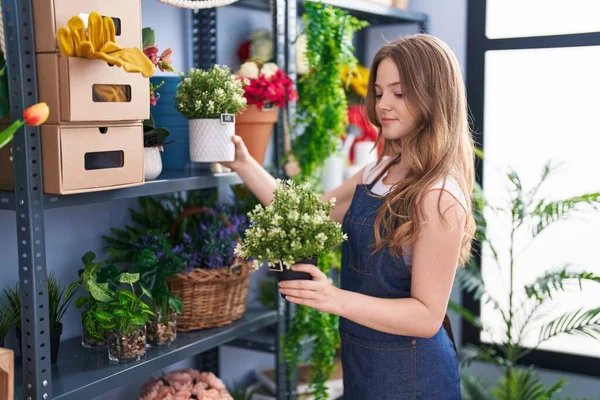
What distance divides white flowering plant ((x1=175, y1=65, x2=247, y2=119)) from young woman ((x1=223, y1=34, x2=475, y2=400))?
5.4 inches

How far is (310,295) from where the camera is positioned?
5.10ft

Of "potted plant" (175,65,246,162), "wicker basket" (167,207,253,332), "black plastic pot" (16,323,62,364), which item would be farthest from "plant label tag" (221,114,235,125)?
"black plastic pot" (16,323,62,364)

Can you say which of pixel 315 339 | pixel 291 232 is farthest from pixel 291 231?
pixel 315 339

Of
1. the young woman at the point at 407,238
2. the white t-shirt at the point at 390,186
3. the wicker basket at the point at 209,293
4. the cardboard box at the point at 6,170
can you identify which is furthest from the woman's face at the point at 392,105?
the cardboard box at the point at 6,170

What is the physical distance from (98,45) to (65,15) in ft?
0.30

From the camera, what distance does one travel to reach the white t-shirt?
1649mm

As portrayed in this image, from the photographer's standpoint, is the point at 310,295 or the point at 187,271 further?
the point at 187,271

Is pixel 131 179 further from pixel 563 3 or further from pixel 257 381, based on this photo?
pixel 563 3

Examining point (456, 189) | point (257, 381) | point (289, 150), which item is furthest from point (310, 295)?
point (257, 381)

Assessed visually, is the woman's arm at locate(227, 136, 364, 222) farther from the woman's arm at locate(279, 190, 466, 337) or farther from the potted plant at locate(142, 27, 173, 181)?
the woman's arm at locate(279, 190, 466, 337)

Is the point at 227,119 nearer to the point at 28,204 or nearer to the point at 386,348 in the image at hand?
the point at 28,204

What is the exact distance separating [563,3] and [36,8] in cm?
214

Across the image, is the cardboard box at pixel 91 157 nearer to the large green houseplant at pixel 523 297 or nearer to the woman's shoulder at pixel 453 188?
the woman's shoulder at pixel 453 188

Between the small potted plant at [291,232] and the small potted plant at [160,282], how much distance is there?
456mm
